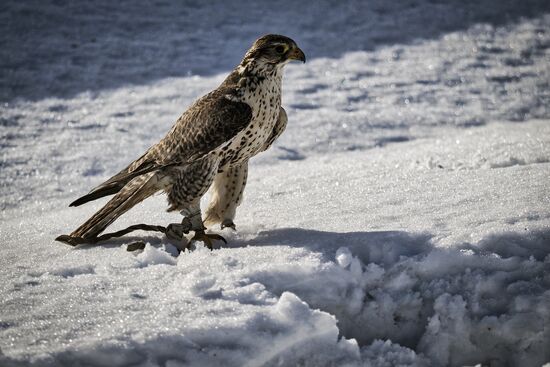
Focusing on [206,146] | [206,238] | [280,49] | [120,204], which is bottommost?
[206,238]

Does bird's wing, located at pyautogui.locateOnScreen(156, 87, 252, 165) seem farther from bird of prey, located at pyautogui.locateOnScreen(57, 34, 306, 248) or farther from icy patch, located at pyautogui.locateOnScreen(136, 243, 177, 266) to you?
icy patch, located at pyautogui.locateOnScreen(136, 243, 177, 266)

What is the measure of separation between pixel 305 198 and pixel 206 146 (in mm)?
993

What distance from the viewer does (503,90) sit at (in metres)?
7.49

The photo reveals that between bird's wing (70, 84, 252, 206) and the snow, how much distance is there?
372 mm

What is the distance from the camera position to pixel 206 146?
3.59 m

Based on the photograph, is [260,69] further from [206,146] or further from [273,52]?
[206,146]

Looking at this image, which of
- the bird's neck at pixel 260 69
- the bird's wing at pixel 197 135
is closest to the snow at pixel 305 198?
the bird's wing at pixel 197 135

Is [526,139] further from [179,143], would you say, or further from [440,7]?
[440,7]

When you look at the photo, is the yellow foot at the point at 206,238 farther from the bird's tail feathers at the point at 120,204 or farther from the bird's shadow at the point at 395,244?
the bird's tail feathers at the point at 120,204

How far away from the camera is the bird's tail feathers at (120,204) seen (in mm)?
3660

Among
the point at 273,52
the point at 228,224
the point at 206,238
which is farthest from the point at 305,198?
the point at 273,52

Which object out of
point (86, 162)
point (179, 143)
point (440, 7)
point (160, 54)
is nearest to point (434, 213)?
point (179, 143)

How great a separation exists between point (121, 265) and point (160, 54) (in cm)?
561

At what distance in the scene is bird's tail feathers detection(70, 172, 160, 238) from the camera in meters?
3.66
